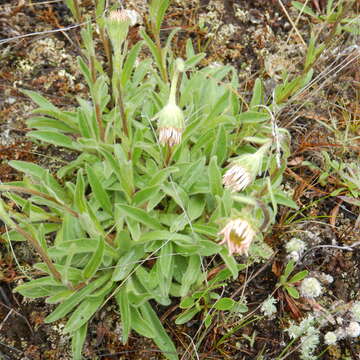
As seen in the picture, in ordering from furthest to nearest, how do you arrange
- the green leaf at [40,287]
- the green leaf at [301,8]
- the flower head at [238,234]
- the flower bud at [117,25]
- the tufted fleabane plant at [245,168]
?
the green leaf at [301,8] → the green leaf at [40,287] → the flower bud at [117,25] → the tufted fleabane plant at [245,168] → the flower head at [238,234]

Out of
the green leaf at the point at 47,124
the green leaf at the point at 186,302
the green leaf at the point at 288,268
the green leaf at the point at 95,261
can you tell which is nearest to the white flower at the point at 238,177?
the green leaf at the point at 95,261

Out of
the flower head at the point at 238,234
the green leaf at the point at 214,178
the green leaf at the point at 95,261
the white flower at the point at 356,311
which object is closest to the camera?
the flower head at the point at 238,234

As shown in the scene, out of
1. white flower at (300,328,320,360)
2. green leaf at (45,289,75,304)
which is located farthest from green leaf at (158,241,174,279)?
white flower at (300,328,320,360)

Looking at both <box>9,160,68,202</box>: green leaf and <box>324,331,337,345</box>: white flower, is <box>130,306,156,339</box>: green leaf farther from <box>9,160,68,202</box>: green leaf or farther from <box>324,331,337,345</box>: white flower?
<box>324,331,337,345</box>: white flower

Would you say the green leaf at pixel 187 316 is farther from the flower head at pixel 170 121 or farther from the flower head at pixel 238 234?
the flower head at pixel 170 121

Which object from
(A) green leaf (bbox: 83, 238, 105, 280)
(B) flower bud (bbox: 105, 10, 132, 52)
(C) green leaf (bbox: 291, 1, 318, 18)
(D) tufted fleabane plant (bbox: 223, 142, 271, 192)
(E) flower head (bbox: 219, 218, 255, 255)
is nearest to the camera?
(E) flower head (bbox: 219, 218, 255, 255)

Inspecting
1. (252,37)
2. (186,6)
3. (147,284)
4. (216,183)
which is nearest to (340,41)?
(252,37)

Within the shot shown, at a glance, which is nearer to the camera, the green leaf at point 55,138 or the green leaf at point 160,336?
the green leaf at point 160,336
